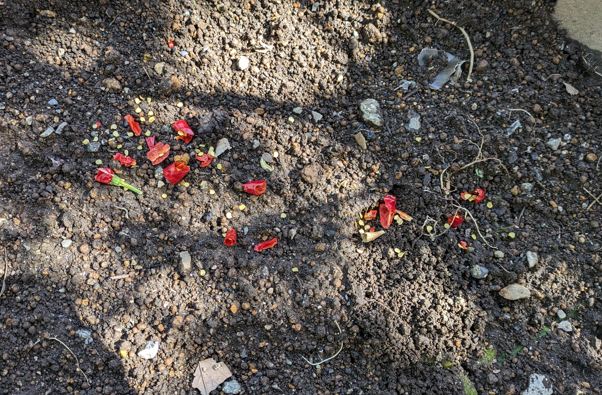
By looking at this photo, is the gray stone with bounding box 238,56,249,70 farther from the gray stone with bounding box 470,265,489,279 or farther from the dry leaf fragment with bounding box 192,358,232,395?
the gray stone with bounding box 470,265,489,279

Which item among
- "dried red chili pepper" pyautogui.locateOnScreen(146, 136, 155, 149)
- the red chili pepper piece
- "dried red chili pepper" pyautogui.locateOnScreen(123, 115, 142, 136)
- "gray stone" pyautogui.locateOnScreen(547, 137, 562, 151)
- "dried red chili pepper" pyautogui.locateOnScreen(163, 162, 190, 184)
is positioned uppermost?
"gray stone" pyautogui.locateOnScreen(547, 137, 562, 151)

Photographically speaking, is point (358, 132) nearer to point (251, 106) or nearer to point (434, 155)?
point (434, 155)

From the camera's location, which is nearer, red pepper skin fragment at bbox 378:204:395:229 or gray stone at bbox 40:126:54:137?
gray stone at bbox 40:126:54:137

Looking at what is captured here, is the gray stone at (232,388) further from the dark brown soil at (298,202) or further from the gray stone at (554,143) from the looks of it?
the gray stone at (554,143)

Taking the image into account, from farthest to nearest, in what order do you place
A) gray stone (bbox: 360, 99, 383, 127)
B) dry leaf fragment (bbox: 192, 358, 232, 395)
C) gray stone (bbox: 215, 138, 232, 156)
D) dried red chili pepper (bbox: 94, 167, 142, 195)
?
gray stone (bbox: 360, 99, 383, 127), gray stone (bbox: 215, 138, 232, 156), dried red chili pepper (bbox: 94, 167, 142, 195), dry leaf fragment (bbox: 192, 358, 232, 395)

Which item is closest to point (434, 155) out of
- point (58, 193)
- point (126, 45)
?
point (126, 45)

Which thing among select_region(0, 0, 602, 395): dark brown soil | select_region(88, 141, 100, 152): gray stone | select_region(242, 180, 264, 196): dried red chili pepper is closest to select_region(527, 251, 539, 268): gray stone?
select_region(0, 0, 602, 395): dark brown soil

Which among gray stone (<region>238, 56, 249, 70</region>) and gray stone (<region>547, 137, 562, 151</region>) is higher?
gray stone (<region>547, 137, 562, 151</region>)

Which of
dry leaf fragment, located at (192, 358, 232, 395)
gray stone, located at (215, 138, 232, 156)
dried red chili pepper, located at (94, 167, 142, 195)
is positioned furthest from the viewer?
gray stone, located at (215, 138, 232, 156)
